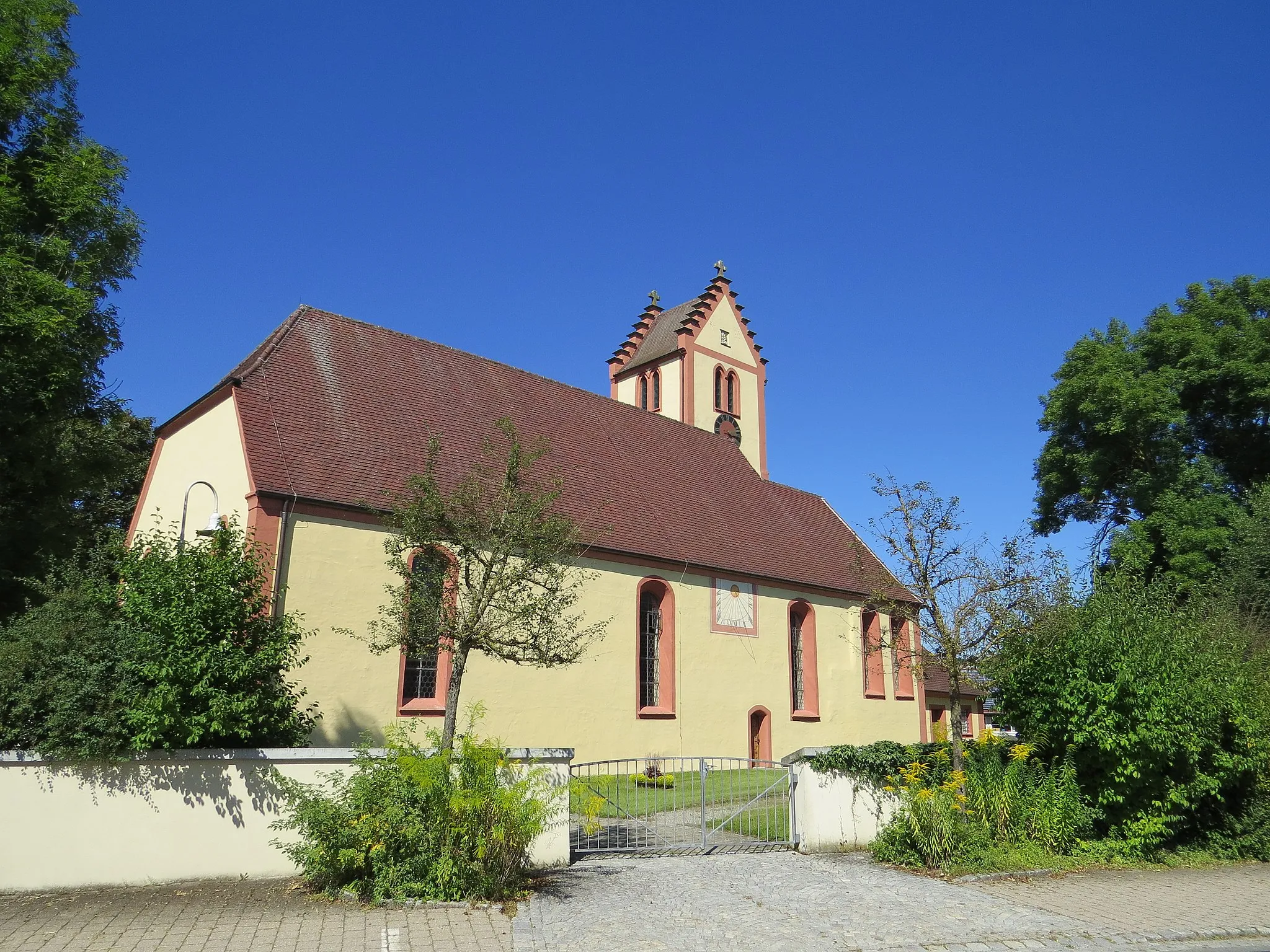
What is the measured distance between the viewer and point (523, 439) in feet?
68.4

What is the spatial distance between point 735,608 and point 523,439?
6662 mm

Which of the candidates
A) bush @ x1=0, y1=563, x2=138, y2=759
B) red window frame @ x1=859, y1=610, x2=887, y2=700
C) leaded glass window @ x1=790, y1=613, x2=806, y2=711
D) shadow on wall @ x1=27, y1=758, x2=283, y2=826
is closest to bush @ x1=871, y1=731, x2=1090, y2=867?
shadow on wall @ x1=27, y1=758, x2=283, y2=826

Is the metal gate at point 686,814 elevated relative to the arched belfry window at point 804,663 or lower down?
lower down

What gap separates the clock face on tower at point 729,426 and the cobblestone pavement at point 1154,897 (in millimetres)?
21531

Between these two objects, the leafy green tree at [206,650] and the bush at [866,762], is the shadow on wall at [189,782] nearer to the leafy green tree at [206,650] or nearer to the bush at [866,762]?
the leafy green tree at [206,650]

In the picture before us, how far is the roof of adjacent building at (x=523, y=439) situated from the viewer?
16.6 metres

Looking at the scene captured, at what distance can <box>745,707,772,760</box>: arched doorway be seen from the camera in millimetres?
22125

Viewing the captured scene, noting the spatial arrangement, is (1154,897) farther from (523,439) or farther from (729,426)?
(729,426)

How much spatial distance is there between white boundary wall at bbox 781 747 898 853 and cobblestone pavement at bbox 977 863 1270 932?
6.56ft

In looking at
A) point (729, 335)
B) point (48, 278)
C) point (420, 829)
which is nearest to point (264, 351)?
point (48, 278)

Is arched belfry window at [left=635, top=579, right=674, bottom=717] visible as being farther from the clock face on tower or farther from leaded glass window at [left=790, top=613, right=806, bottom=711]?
the clock face on tower

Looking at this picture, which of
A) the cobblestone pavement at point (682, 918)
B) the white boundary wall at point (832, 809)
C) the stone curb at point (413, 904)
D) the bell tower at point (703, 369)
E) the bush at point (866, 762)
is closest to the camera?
the cobblestone pavement at point (682, 918)

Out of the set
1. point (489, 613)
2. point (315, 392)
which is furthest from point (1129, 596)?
point (315, 392)

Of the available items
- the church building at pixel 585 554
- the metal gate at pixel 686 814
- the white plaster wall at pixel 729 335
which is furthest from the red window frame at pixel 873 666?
the white plaster wall at pixel 729 335
